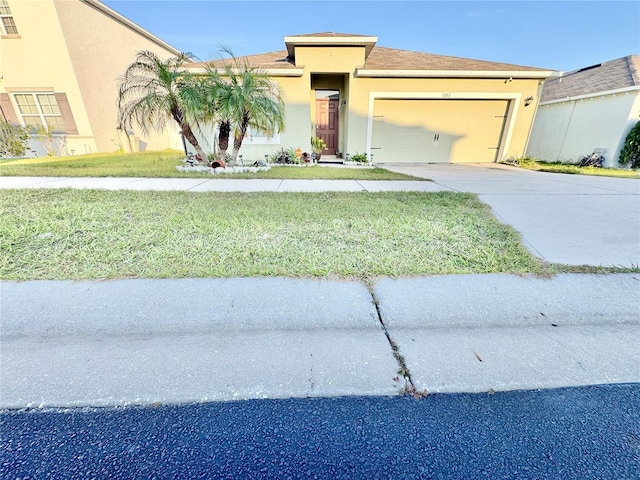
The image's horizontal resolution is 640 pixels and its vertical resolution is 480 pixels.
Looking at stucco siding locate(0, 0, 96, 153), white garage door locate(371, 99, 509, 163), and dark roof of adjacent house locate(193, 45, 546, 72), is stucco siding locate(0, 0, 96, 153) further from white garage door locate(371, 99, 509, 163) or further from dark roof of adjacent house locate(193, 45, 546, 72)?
white garage door locate(371, 99, 509, 163)

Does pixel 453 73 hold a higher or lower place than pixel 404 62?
lower

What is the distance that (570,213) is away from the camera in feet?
14.5

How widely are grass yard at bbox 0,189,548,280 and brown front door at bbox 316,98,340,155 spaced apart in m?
7.94

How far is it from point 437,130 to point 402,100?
175 cm

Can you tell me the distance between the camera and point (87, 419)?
1.38 meters

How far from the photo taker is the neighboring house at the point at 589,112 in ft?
31.8

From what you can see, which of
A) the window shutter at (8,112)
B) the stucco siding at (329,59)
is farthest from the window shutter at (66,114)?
the stucco siding at (329,59)

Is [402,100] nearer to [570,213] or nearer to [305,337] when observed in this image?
[570,213]

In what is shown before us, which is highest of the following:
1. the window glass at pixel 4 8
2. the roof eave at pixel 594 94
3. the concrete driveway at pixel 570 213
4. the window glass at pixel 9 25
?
the window glass at pixel 4 8

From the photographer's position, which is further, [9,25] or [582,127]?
[582,127]

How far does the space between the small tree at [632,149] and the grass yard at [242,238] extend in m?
9.80

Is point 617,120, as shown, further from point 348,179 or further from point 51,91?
point 51,91

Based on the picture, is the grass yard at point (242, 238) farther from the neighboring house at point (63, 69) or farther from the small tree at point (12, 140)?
the neighboring house at point (63, 69)

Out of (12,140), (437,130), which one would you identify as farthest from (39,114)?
(437,130)
